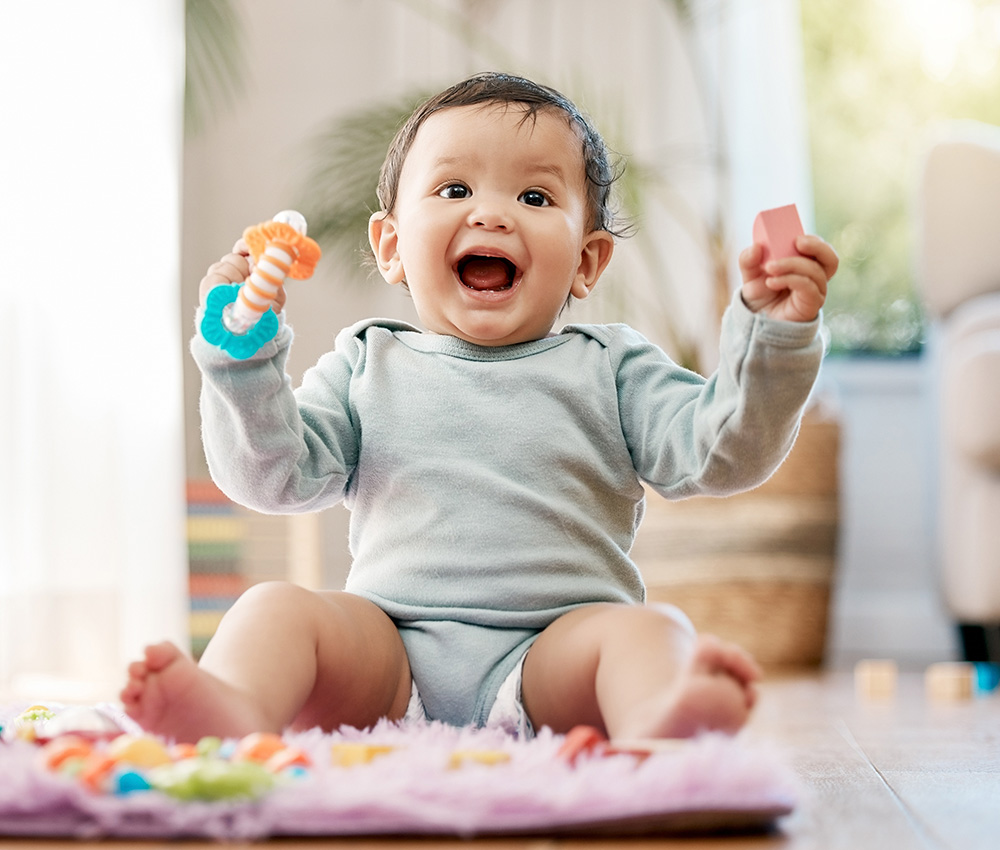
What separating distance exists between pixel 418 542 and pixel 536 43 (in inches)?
79.3

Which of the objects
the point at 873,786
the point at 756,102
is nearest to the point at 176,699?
the point at 873,786

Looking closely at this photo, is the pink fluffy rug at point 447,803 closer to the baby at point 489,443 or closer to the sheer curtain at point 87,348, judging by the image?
the baby at point 489,443

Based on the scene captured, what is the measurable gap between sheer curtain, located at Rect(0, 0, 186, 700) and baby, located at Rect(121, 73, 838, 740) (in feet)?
3.15

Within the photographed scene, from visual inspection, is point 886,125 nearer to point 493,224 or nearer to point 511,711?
point 493,224

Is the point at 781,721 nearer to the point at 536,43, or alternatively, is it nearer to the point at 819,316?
the point at 819,316

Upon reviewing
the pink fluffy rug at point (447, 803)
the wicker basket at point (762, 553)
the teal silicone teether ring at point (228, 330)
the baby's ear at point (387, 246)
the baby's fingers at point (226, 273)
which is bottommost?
the wicker basket at point (762, 553)

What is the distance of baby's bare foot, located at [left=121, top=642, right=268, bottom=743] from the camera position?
0.66 metres

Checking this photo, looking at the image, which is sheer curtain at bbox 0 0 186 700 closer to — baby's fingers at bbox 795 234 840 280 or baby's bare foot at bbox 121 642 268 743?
baby's bare foot at bbox 121 642 268 743

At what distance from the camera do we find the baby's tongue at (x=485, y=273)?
38.4 inches

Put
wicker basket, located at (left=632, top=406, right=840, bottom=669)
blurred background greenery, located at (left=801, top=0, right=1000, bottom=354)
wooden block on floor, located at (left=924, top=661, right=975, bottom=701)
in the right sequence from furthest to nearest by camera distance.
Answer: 1. blurred background greenery, located at (left=801, top=0, right=1000, bottom=354)
2. wicker basket, located at (left=632, top=406, right=840, bottom=669)
3. wooden block on floor, located at (left=924, top=661, right=975, bottom=701)

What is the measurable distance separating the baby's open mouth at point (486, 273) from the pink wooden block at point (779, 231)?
0.84ft

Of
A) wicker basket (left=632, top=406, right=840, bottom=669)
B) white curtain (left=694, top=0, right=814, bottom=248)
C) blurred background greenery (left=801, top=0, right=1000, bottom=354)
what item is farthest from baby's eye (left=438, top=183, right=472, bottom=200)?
blurred background greenery (left=801, top=0, right=1000, bottom=354)

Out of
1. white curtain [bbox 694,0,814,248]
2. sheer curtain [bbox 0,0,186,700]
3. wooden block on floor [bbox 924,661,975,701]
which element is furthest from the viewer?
white curtain [bbox 694,0,814,248]

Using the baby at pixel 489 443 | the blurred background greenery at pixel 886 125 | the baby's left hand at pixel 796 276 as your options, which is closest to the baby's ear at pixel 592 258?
the baby at pixel 489 443
